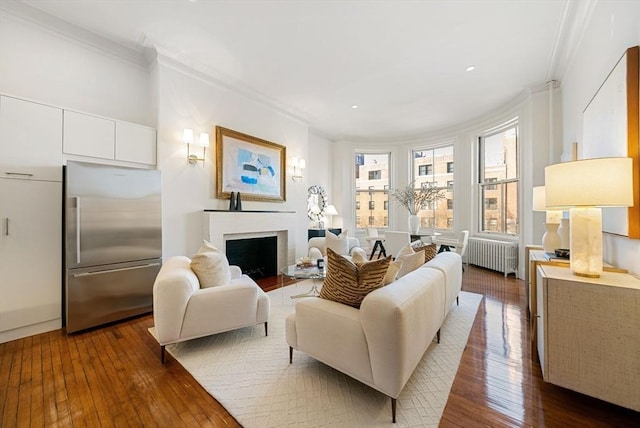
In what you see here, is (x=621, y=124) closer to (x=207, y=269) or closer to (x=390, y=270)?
(x=390, y=270)

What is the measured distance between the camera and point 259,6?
254cm

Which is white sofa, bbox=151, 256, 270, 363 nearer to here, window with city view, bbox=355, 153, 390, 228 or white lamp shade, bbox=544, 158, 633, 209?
white lamp shade, bbox=544, 158, 633, 209

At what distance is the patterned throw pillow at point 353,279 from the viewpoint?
1.72 meters

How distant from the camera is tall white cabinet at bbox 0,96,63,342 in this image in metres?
2.41

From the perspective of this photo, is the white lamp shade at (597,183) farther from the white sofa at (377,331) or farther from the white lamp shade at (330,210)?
the white lamp shade at (330,210)

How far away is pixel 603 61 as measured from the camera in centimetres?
219

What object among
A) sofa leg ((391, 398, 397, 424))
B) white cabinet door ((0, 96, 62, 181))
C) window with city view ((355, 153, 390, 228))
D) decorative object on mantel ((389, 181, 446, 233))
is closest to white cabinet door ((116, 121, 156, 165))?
white cabinet door ((0, 96, 62, 181))

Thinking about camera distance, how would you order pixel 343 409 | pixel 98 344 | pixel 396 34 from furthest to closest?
pixel 396 34 < pixel 98 344 < pixel 343 409

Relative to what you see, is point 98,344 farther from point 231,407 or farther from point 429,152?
point 429,152

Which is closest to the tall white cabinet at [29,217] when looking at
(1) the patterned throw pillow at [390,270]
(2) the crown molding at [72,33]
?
(2) the crown molding at [72,33]

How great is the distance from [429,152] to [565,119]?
3224 millimetres

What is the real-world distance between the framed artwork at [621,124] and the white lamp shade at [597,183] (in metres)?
0.17

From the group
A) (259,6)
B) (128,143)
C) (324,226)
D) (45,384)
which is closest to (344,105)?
(259,6)

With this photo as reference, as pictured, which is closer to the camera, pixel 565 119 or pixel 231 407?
pixel 231 407
